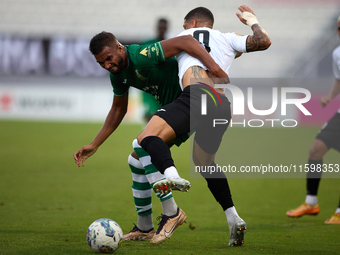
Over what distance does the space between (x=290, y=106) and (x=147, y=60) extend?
18.1 metres

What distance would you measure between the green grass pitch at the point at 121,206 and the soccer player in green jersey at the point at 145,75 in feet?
0.99

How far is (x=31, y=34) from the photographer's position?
22.2 m

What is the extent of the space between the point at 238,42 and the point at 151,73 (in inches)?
29.6

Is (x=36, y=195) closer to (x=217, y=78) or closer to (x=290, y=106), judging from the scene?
(x=217, y=78)

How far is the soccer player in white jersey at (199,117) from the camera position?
10.2ft

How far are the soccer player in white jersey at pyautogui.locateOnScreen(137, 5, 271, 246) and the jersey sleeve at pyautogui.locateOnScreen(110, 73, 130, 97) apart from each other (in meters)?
0.55

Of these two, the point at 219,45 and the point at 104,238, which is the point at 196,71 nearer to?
the point at 219,45

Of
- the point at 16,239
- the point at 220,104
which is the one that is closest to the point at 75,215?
the point at 16,239

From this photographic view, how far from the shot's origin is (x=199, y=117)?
3312mm

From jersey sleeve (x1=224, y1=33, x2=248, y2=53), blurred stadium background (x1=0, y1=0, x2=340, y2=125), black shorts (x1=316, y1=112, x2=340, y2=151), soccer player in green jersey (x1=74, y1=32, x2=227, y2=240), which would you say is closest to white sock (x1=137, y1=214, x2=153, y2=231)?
soccer player in green jersey (x1=74, y1=32, x2=227, y2=240)

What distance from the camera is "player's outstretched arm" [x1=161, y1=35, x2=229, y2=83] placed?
3422mm

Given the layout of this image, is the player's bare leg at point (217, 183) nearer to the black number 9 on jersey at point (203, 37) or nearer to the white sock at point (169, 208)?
the white sock at point (169, 208)

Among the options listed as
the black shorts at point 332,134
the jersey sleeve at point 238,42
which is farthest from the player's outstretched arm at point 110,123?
the black shorts at point 332,134

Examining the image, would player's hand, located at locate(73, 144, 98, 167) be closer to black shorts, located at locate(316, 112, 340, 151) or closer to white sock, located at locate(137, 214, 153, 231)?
white sock, located at locate(137, 214, 153, 231)
